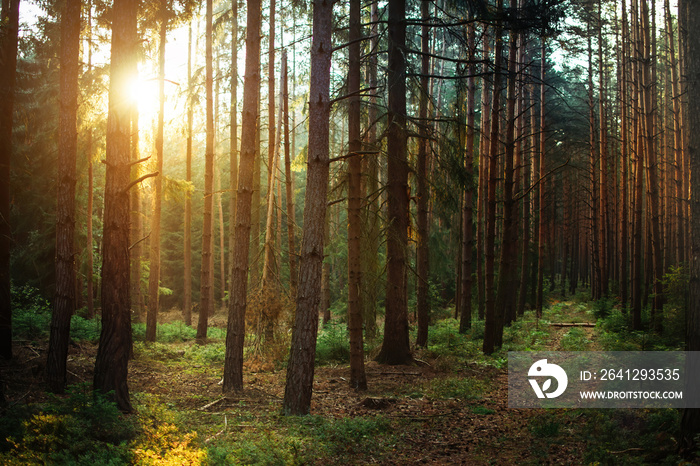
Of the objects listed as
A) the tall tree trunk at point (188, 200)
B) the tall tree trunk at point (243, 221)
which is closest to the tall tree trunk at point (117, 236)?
the tall tree trunk at point (243, 221)

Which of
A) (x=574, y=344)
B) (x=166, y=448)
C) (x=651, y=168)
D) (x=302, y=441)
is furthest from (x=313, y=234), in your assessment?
(x=651, y=168)

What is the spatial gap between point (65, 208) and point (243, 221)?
3.02 meters

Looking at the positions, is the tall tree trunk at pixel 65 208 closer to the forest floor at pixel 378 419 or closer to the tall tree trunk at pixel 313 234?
the forest floor at pixel 378 419

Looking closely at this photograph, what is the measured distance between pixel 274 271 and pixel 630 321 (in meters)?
11.9

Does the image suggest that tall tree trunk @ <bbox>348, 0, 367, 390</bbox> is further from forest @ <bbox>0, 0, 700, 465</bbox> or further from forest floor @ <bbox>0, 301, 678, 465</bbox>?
forest floor @ <bbox>0, 301, 678, 465</bbox>

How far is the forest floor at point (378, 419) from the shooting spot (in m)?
5.47

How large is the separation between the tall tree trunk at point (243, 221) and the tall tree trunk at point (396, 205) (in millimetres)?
3069

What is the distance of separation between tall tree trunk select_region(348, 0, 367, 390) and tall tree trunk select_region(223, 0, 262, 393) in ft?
6.28

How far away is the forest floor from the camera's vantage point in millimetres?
5473

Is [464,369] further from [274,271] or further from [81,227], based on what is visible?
[81,227]

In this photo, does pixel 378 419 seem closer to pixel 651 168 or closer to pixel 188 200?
pixel 188 200

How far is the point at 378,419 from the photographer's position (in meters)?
6.98

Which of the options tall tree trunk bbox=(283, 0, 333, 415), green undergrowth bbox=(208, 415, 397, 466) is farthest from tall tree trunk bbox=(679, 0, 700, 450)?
tall tree trunk bbox=(283, 0, 333, 415)

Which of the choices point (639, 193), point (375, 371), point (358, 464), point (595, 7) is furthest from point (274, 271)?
point (595, 7)
